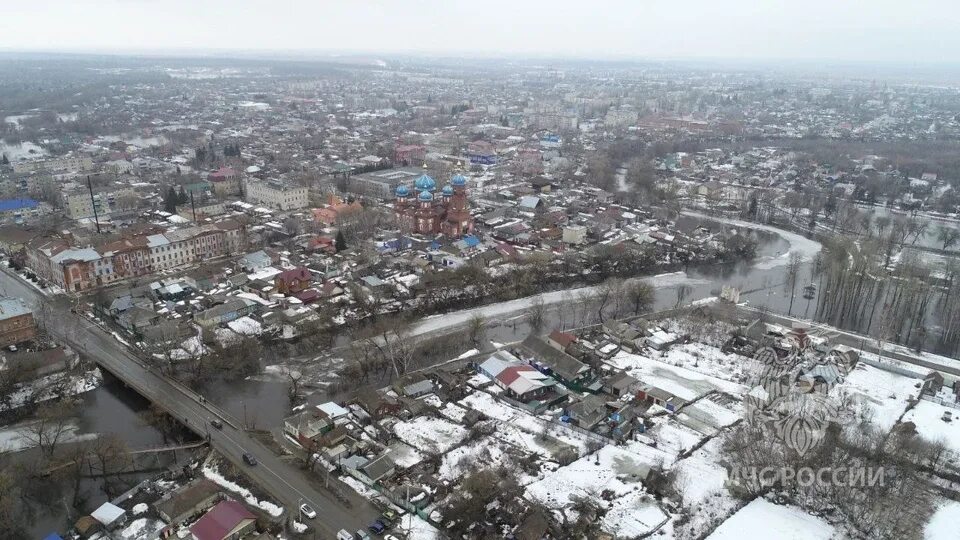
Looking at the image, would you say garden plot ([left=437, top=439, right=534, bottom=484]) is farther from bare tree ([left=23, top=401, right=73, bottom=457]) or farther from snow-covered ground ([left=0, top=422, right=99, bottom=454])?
bare tree ([left=23, top=401, right=73, bottom=457])

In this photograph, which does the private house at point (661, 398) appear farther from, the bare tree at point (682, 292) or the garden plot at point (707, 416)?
the bare tree at point (682, 292)

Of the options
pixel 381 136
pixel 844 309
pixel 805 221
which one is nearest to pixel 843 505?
pixel 844 309

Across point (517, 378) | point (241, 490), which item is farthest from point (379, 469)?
point (517, 378)

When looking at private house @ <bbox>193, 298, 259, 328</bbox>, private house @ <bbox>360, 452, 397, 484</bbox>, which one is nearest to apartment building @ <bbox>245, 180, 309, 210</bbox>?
private house @ <bbox>193, 298, 259, 328</bbox>

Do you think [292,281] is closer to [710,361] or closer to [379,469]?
[379,469]

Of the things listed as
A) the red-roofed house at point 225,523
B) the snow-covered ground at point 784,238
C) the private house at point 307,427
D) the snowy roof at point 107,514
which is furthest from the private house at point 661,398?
the snow-covered ground at point 784,238
